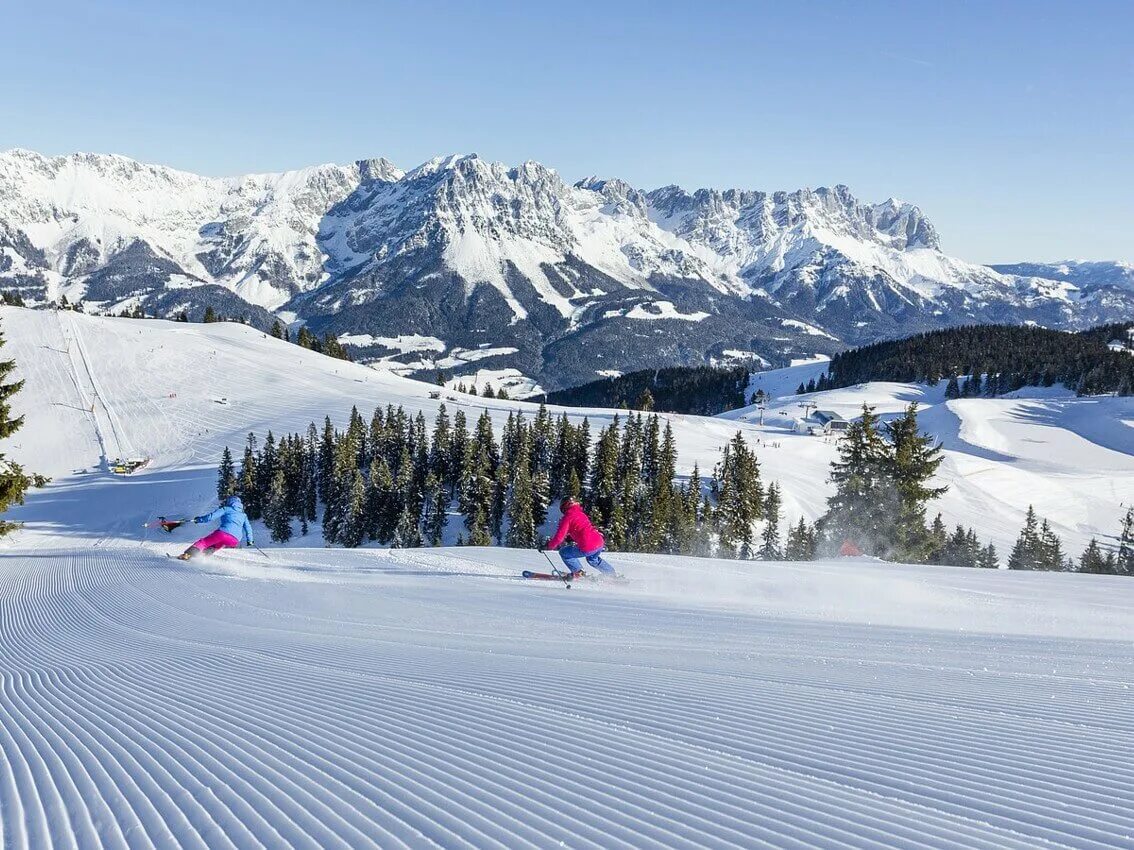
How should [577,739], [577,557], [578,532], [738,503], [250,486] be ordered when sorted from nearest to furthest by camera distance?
[577,739], [578,532], [577,557], [738,503], [250,486]

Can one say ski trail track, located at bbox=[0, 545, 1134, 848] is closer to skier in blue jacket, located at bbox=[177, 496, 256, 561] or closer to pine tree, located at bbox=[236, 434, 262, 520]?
skier in blue jacket, located at bbox=[177, 496, 256, 561]

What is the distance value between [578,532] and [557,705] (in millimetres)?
9835

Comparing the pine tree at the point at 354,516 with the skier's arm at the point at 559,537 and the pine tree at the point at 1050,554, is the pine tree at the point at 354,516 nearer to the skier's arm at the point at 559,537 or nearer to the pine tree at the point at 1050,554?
the skier's arm at the point at 559,537

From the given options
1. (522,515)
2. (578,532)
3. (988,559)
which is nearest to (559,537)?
(578,532)

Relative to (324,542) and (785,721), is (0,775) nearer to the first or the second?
(785,721)

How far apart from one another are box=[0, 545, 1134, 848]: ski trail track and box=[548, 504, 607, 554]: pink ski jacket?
4.34 m

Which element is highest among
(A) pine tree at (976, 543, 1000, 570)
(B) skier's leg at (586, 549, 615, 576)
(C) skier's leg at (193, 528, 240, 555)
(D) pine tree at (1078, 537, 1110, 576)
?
(B) skier's leg at (586, 549, 615, 576)

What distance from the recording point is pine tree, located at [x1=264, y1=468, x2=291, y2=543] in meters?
62.7

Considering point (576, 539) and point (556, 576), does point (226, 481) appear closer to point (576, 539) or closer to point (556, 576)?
point (556, 576)

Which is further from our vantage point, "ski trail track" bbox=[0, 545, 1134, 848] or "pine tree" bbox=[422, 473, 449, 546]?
"pine tree" bbox=[422, 473, 449, 546]

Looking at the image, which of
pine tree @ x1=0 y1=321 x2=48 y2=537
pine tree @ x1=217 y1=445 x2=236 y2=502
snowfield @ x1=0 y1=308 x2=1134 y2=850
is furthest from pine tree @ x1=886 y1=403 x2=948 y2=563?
pine tree @ x1=217 y1=445 x2=236 y2=502

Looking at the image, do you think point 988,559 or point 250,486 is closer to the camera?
point 988,559

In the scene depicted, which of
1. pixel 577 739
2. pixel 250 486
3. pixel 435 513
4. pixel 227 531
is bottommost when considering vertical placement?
pixel 435 513

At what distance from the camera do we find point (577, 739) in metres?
6.05
